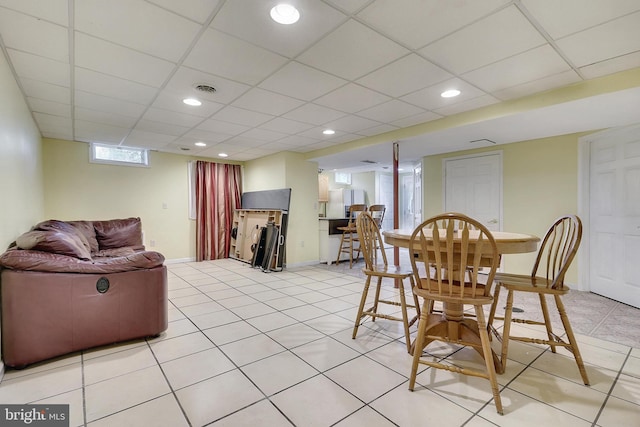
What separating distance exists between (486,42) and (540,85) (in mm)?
1092

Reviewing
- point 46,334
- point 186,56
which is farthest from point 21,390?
point 186,56

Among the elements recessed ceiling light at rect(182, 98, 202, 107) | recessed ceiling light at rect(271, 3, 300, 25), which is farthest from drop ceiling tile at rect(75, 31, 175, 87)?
recessed ceiling light at rect(271, 3, 300, 25)

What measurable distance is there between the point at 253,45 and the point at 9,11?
1.39 meters


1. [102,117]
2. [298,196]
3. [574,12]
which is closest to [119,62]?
[102,117]

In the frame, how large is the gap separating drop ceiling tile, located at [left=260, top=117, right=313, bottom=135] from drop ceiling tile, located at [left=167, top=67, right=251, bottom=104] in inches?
32.4

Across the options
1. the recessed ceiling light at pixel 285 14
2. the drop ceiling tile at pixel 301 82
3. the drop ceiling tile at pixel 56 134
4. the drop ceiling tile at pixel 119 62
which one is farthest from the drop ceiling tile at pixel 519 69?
the drop ceiling tile at pixel 56 134

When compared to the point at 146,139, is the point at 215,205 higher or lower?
lower

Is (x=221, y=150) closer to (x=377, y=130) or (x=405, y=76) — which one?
(x=377, y=130)

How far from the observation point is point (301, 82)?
2.61 meters

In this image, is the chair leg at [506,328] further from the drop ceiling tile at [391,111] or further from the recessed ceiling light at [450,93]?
the drop ceiling tile at [391,111]

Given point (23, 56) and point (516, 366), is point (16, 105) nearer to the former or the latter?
point (23, 56)

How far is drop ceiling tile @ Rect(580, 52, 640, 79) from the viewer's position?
2149mm

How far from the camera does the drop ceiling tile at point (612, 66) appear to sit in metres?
2.15

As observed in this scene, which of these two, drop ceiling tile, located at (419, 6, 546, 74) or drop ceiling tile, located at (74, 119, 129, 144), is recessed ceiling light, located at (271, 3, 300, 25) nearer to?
drop ceiling tile, located at (419, 6, 546, 74)
